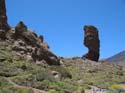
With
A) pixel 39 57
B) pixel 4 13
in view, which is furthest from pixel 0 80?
pixel 4 13

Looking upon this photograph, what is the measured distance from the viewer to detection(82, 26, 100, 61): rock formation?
70.5m

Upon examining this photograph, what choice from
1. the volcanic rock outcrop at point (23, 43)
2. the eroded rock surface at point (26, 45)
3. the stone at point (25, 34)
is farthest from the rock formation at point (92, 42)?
the stone at point (25, 34)

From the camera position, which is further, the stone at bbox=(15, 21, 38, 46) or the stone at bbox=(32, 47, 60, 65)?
the stone at bbox=(15, 21, 38, 46)

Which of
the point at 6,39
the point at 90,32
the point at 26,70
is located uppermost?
the point at 90,32

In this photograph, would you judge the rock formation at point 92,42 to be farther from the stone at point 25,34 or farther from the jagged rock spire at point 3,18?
the jagged rock spire at point 3,18

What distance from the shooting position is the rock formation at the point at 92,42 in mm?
70500

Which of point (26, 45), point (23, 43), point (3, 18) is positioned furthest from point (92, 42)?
point (23, 43)

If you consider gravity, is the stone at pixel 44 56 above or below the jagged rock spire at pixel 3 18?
below

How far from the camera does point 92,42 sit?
7075 cm

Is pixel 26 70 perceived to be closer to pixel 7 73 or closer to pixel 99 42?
pixel 7 73

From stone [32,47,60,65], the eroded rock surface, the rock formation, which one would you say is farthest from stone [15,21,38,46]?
the rock formation

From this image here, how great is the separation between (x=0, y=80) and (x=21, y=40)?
21129 millimetres

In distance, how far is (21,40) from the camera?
4075 centimetres

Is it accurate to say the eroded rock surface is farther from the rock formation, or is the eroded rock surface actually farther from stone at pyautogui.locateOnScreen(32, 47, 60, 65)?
the rock formation
